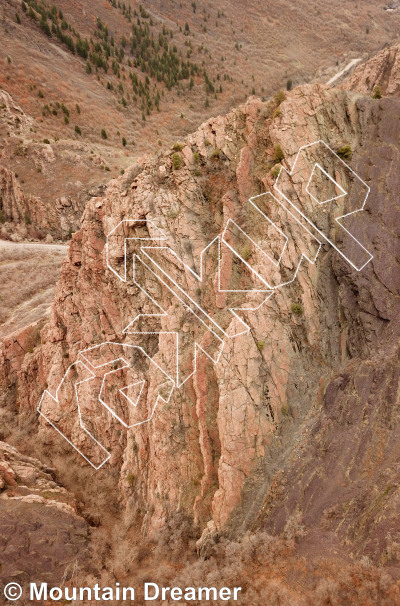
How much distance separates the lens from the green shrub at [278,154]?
49.9 feet

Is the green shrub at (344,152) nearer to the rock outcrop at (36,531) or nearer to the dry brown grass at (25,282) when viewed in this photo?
→ the rock outcrop at (36,531)

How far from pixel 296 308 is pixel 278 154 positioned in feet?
22.9

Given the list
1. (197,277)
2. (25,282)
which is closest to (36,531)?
(197,277)

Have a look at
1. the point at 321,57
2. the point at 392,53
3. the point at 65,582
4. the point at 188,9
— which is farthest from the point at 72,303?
the point at 188,9

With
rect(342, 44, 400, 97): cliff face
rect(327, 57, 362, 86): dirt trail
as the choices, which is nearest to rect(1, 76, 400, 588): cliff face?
rect(342, 44, 400, 97): cliff face

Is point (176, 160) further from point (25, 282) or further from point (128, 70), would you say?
point (128, 70)

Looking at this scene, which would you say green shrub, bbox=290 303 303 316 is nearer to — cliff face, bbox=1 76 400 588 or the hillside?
cliff face, bbox=1 76 400 588

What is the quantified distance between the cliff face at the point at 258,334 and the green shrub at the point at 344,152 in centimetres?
50

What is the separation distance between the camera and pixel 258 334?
46.0ft

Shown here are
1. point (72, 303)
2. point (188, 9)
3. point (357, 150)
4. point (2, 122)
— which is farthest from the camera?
point (188, 9)

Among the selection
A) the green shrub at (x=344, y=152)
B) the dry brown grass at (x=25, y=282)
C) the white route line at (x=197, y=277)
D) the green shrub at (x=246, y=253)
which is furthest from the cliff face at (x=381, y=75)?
the dry brown grass at (x=25, y=282)

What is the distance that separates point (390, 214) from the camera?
14.4m

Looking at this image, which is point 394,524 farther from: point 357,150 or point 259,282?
point 357,150

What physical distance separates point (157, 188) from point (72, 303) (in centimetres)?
867
